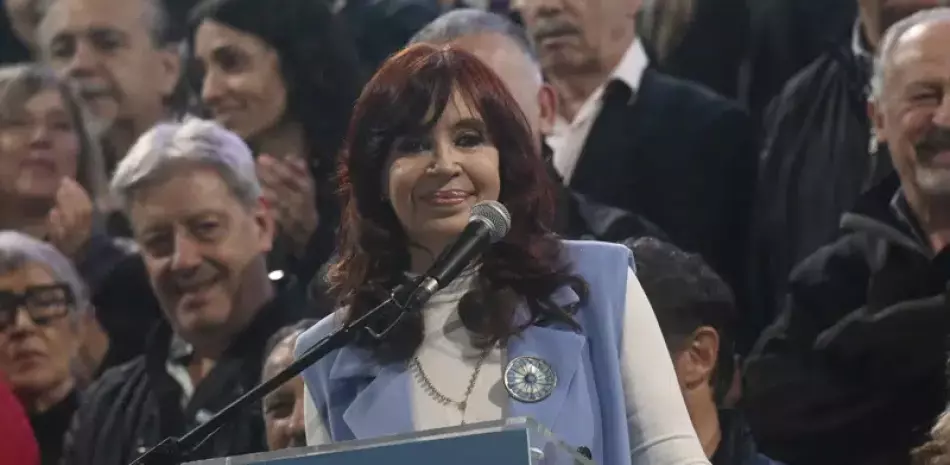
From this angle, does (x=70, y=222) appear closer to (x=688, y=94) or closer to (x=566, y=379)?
(x=688, y=94)

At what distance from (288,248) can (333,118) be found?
0.34 m

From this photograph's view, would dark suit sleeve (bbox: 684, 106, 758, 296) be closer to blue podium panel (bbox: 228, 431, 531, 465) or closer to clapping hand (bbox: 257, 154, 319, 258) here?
clapping hand (bbox: 257, 154, 319, 258)

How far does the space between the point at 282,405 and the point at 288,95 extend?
110 centimetres

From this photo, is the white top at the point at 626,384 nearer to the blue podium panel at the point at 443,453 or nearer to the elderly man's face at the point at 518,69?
the blue podium panel at the point at 443,453

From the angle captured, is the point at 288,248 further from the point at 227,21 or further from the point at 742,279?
the point at 742,279

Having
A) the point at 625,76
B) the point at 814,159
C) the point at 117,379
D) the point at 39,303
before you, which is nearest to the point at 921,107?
the point at 814,159

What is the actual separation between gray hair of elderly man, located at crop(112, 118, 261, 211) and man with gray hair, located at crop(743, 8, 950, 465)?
121 centimetres

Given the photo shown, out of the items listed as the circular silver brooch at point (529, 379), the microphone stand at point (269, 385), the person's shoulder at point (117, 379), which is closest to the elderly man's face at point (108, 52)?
the person's shoulder at point (117, 379)

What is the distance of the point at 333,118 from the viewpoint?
3.85m

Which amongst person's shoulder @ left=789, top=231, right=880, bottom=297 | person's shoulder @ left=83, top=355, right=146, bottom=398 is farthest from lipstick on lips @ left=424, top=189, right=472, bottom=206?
person's shoulder @ left=83, top=355, right=146, bottom=398

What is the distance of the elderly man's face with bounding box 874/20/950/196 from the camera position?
2.96 metres

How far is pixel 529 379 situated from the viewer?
6.26 feet

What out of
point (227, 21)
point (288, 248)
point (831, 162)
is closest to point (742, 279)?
point (831, 162)

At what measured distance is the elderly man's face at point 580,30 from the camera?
356 cm
